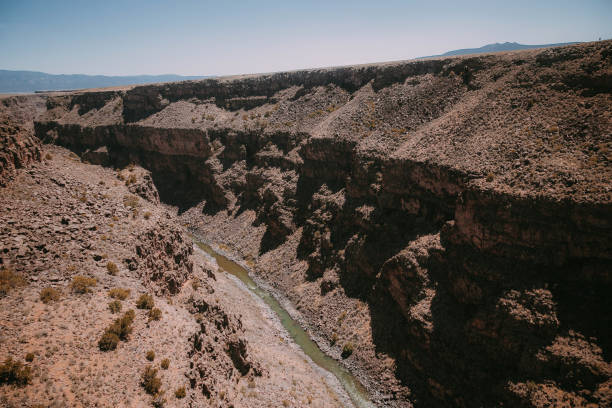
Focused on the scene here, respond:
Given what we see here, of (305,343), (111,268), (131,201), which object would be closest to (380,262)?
(305,343)

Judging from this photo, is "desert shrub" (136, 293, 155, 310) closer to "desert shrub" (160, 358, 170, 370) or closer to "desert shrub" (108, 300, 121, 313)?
"desert shrub" (108, 300, 121, 313)

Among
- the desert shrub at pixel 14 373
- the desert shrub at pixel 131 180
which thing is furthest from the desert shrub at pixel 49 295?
the desert shrub at pixel 131 180

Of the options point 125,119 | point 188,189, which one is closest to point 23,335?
point 188,189

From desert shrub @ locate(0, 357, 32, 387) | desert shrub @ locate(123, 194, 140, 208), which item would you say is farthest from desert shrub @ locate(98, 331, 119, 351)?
desert shrub @ locate(123, 194, 140, 208)

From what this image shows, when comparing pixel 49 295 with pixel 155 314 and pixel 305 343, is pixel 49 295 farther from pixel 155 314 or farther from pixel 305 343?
pixel 305 343

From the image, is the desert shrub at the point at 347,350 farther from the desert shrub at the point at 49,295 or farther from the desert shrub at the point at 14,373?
the desert shrub at the point at 14,373
